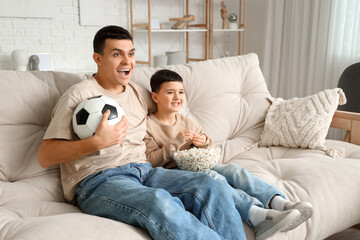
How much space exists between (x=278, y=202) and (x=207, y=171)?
0.33 m

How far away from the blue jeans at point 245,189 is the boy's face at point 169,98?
1.21 ft

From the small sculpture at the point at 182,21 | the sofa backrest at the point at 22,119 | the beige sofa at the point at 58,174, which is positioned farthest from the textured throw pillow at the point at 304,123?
the small sculpture at the point at 182,21

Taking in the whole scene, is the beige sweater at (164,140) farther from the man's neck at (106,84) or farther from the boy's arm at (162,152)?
the man's neck at (106,84)

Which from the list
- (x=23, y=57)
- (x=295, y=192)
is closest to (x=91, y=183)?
(x=295, y=192)

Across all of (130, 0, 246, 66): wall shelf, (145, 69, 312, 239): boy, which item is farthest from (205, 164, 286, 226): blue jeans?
(130, 0, 246, 66): wall shelf

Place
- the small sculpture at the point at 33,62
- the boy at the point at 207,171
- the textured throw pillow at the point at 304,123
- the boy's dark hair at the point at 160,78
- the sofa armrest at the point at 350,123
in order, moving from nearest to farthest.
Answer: the boy at the point at 207,171
the boy's dark hair at the point at 160,78
the textured throw pillow at the point at 304,123
the sofa armrest at the point at 350,123
the small sculpture at the point at 33,62

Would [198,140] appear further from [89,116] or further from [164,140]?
[89,116]

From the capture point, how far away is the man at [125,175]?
1.21 metres

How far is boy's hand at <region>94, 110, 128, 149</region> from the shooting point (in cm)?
144

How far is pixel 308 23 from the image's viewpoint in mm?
3912

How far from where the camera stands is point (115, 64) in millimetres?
1698

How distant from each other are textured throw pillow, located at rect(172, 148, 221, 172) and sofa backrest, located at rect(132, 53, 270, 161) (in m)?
0.48

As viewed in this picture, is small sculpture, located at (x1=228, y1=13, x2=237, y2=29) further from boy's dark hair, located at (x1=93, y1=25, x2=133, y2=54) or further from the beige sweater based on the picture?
boy's dark hair, located at (x1=93, y1=25, x2=133, y2=54)

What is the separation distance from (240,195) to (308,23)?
2949mm
